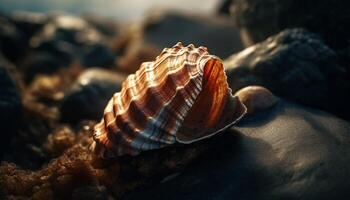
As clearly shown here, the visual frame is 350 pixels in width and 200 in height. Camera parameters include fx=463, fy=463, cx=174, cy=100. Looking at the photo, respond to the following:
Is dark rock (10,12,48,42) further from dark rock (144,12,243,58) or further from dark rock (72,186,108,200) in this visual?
dark rock (72,186,108,200)

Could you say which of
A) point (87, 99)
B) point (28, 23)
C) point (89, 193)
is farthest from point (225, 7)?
point (89, 193)

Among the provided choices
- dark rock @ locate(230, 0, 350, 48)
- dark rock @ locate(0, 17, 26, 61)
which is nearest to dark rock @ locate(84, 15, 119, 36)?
dark rock @ locate(0, 17, 26, 61)

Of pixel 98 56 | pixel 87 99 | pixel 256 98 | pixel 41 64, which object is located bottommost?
pixel 256 98

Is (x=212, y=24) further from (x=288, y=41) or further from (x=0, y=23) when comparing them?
(x=288, y=41)

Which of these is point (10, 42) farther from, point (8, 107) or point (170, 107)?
point (170, 107)

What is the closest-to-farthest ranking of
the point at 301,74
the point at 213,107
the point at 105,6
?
1. the point at 213,107
2. the point at 301,74
3. the point at 105,6

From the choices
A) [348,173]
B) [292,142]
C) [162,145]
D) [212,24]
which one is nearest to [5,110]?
[162,145]

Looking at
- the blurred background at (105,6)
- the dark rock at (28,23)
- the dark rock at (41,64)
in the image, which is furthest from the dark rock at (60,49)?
the blurred background at (105,6)

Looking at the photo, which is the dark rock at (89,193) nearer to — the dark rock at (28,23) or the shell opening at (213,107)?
the shell opening at (213,107)
